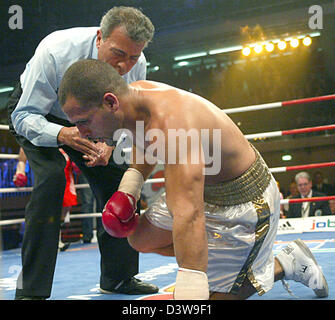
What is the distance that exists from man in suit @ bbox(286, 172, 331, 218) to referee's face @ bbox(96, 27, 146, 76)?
6.72ft

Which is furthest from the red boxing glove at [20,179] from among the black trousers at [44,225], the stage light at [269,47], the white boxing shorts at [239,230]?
the stage light at [269,47]

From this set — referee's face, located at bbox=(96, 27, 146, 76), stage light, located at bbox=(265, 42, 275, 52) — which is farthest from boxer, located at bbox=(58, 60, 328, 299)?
stage light, located at bbox=(265, 42, 275, 52)

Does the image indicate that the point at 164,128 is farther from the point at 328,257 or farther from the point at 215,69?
the point at 215,69

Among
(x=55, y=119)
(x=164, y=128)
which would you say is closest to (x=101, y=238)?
(x=55, y=119)

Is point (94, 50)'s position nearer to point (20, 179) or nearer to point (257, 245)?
point (257, 245)

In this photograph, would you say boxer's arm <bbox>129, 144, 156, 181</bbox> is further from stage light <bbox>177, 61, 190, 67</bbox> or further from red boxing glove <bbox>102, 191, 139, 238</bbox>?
stage light <bbox>177, 61, 190, 67</bbox>

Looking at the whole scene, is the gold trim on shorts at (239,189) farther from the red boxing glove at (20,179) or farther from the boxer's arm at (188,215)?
the red boxing glove at (20,179)

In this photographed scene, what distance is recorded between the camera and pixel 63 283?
1541 millimetres

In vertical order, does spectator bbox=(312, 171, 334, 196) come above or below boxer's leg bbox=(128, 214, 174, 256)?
above

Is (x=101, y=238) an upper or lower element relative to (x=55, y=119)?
lower

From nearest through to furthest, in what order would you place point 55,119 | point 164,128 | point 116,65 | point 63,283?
point 164,128 → point 116,65 → point 55,119 → point 63,283

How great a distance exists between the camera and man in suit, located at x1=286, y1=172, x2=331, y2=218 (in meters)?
2.85

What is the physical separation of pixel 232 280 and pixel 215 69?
190 inches

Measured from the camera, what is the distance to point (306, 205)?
9.55ft
